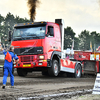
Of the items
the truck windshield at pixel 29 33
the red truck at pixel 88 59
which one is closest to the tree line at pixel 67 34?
the red truck at pixel 88 59

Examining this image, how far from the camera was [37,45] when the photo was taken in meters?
14.6

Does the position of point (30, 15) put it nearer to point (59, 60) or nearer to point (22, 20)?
point (59, 60)

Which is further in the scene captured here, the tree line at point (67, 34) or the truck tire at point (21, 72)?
the tree line at point (67, 34)

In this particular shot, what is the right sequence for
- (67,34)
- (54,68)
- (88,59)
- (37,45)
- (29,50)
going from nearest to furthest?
(37,45) → (29,50) → (54,68) → (88,59) → (67,34)

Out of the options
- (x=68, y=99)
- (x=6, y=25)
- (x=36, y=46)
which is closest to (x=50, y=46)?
(x=36, y=46)

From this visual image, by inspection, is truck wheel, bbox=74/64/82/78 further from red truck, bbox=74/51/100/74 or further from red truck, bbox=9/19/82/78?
red truck, bbox=9/19/82/78

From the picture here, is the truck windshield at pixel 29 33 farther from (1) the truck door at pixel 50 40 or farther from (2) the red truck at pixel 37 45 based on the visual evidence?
(1) the truck door at pixel 50 40

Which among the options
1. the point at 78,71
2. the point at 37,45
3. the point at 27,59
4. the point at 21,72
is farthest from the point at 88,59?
the point at 27,59

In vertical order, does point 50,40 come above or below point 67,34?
below

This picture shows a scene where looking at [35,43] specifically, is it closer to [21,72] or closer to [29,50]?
[29,50]

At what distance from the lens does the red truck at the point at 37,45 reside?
14.6m

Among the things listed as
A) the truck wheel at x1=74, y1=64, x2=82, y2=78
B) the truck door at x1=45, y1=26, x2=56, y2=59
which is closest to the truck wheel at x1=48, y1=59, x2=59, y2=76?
the truck door at x1=45, y1=26, x2=56, y2=59

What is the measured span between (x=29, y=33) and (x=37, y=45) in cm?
82

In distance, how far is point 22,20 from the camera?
9444cm
